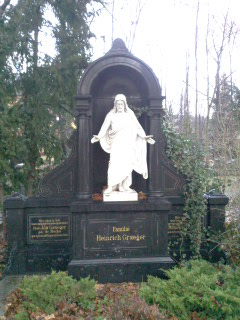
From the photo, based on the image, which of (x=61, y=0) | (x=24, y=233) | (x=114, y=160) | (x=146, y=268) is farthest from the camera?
(x=61, y=0)

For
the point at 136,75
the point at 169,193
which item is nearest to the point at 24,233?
the point at 169,193

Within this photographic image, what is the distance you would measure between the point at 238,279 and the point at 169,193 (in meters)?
2.87

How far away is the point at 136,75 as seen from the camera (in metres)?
7.52

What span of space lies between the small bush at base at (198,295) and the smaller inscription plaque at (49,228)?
283 centimetres

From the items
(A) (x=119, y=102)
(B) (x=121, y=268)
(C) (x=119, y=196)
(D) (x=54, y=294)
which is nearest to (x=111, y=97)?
(A) (x=119, y=102)

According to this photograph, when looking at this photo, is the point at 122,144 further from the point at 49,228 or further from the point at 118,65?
the point at 49,228

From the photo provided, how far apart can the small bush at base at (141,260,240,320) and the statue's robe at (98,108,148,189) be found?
227 centimetres

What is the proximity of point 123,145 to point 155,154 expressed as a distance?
25.2 inches

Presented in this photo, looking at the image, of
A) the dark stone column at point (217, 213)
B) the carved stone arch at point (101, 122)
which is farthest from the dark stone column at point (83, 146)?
the dark stone column at point (217, 213)

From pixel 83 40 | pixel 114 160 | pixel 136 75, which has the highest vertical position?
pixel 83 40

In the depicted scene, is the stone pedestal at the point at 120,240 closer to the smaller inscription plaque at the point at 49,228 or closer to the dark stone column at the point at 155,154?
the dark stone column at the point at 155,154

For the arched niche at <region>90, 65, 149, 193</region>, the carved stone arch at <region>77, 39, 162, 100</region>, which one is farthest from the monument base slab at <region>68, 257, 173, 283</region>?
the carved stone arch at <region>77, 39, 162, 100</region>

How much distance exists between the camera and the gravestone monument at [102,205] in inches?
257

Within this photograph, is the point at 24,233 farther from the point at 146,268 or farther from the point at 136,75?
the point at 136,75
